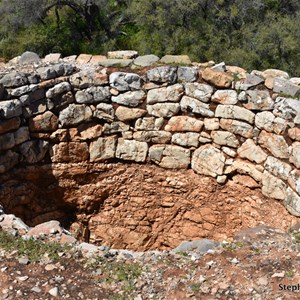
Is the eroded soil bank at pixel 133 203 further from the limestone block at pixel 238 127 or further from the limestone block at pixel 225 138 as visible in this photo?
the limestone block at pixel 238 127

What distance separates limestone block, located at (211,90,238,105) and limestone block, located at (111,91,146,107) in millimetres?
1302

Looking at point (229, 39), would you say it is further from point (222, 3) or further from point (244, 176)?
point (244, 176)

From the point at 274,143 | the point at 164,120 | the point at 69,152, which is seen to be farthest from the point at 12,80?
the point at 274,143

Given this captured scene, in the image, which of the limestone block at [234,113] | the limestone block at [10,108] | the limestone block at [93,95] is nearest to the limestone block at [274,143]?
the limestone block at [234,113]

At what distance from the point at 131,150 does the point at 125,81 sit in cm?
135

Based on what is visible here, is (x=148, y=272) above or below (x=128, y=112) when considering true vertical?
below

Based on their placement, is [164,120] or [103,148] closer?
[164,120]

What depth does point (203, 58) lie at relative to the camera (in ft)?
44.7

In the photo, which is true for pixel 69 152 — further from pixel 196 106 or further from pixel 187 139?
pixel 196 106

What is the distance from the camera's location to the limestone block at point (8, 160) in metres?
8.24

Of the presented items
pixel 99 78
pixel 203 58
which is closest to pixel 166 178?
pixel 99 78

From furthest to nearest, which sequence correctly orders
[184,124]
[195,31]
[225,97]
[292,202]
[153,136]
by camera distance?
[195,31]
[153,136]
[184,124]
[225,97]
[292,202]

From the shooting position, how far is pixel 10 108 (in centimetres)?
793

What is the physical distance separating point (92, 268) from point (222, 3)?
35.0 ft
